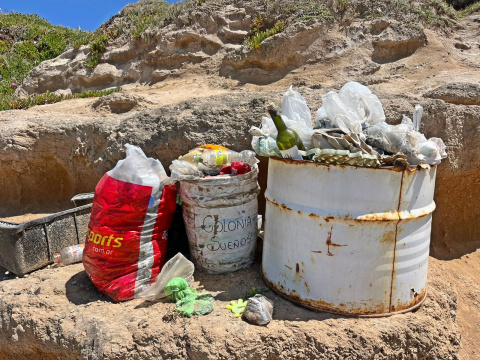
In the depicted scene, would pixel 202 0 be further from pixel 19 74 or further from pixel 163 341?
pixel 163 341

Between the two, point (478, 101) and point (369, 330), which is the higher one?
point (478, 101)

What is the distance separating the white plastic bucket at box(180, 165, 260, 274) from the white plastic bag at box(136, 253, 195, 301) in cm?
20

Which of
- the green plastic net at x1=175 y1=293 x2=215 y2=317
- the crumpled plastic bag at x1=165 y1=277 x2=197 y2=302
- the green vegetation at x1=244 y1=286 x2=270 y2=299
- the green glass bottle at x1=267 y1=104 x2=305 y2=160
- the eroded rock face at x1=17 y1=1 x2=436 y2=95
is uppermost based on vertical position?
the eroded rock face at x1=17 y1=1 x2=436 y2=95

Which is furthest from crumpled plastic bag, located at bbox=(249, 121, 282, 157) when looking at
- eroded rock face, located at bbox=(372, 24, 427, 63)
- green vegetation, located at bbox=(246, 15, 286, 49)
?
green vegetation, located at bbox=(246, 15, 286, 49)

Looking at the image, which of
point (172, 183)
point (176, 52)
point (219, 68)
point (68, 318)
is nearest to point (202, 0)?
point (176, 52)

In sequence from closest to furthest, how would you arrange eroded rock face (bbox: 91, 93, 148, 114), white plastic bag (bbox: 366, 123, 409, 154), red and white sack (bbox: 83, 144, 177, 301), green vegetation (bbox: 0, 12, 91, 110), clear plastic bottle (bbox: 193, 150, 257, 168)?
white plastic bag (bbox: 366, 123, 409, 154) < red and white sack (bbox: 83, 144, 177, 301) < clear plastic bottle (bbox: 193, 150, 257, 168) < eroded rock face (bbox: 91, 93, 148, 114) < green vegetation (bbox: 0, 12, 91, 110)

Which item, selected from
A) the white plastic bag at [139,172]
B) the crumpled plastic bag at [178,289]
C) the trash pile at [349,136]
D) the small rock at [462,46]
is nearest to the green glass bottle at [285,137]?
the trash pile at [349,136]

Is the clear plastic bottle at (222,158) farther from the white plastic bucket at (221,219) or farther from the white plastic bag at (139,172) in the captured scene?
the white plastic bag at (139,172)

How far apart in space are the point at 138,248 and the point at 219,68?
4525 mm

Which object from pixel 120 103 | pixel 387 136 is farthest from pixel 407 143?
pixel 120 103

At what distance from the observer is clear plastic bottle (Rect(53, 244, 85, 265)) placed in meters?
2.82

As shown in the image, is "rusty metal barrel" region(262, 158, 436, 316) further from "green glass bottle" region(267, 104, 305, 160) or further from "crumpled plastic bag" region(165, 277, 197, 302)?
"crumpled plastic bag" region(165, 277, 197, 302)

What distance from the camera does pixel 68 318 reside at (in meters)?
2.18

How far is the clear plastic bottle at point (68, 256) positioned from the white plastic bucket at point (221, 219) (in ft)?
3.02
